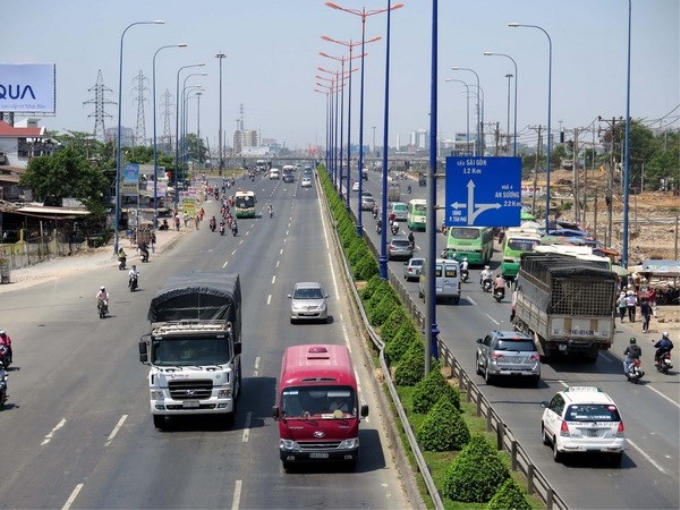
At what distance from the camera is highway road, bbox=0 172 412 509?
19812mm

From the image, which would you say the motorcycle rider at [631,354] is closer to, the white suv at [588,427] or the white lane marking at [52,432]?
the white suv at [588,427]

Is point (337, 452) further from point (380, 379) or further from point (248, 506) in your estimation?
point (380, 379)

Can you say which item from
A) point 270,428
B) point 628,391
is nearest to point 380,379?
point 270,428

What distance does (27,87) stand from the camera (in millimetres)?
100875

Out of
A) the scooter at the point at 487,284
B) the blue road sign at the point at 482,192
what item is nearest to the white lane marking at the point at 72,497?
the blue road sign at the point at 482,192

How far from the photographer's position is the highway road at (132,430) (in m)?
19.8

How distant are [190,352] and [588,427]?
9.04 m

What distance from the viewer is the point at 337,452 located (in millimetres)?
21172

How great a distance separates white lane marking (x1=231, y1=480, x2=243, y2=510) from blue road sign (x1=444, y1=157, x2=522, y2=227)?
32.7 ft

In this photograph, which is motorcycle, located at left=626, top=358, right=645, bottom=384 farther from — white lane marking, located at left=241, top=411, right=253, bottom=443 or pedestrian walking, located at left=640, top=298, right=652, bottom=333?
white lane marking, located at left=241, top=411, right=253, bottom=443

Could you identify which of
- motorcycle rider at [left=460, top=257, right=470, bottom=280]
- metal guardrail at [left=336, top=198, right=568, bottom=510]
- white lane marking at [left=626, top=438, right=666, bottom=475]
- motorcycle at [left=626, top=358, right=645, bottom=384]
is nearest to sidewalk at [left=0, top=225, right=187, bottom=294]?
motorcycle rider at [left=460, top=257, right=470, bottom=280]

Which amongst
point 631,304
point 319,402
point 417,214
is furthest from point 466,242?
point 319,402

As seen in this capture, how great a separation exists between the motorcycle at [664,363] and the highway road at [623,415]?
10.0 inches

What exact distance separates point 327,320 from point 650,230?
5969 cm
